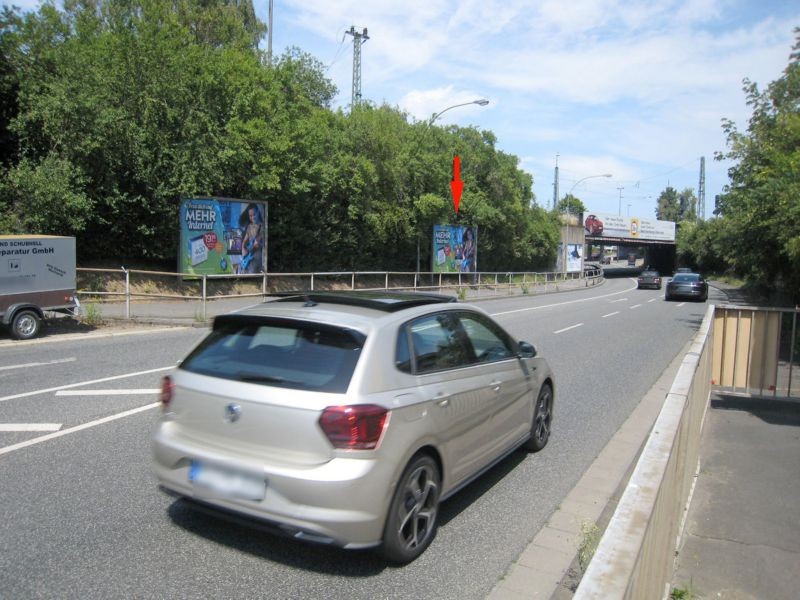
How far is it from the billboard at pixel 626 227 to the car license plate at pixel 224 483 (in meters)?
67.5

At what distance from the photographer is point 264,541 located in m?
4.06

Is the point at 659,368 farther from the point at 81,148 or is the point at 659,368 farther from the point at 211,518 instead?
the point at 81,148

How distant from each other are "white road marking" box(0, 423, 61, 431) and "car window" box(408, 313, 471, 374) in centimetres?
421

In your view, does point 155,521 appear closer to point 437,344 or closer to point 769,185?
point 437,344

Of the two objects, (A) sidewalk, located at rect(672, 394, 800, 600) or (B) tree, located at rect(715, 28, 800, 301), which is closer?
(A) sidewalk, located at rect(672, 394, 800, 600)

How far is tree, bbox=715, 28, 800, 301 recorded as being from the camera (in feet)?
45.6

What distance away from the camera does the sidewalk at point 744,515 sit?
13.0 ft

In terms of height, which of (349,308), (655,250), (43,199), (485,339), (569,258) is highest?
(655,250)

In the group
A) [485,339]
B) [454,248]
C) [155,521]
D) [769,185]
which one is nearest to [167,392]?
[155,521]

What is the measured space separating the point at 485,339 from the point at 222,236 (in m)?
18.6

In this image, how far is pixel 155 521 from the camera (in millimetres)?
4246

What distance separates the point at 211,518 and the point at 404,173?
29706 millimetres

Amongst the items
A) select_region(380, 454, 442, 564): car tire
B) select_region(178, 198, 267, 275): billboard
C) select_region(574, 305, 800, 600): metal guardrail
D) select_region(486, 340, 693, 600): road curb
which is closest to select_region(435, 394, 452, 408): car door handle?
select_region(380, 454, 442, 564): car tire

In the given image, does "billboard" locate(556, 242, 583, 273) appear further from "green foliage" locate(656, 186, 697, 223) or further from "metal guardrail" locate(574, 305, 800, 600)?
"green foliage" locate(656, 186, 697, 223)
